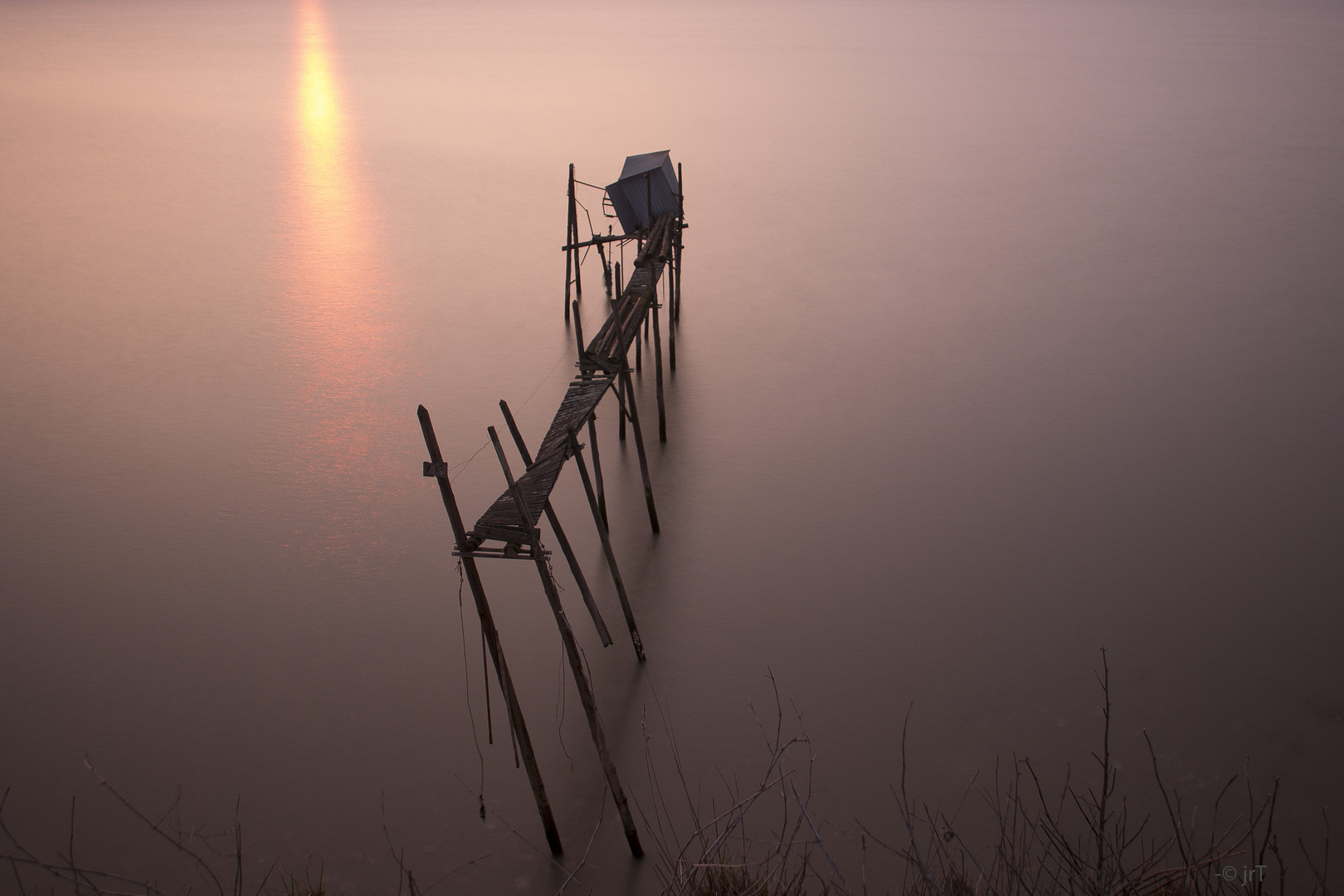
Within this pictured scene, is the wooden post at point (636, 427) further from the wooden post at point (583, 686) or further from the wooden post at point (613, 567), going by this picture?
the wooden post at point (583, 686)

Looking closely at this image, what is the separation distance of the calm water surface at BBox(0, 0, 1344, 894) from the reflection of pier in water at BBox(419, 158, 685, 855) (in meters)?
0.61

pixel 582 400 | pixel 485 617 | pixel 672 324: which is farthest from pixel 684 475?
pixel 485 617

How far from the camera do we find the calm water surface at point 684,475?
6.41 metres

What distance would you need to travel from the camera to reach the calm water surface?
6.41 meters

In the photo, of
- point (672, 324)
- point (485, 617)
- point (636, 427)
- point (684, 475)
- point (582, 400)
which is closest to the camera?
point (485, 617)

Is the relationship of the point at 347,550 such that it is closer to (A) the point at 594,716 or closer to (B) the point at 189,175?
(A) the point at 594,716

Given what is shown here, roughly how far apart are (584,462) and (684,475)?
172 cm

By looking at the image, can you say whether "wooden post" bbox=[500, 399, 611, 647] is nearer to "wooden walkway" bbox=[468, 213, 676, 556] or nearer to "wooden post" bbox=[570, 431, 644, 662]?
"wooden walkway" bbox=[468, 213, 676, 556]

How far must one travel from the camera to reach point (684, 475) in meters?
9.80

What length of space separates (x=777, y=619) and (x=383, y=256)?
35.0 feet

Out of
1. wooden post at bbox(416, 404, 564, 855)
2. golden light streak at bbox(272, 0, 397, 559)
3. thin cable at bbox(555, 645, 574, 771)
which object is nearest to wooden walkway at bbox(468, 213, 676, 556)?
wooden post at bbox(416, 404, 564, 855)

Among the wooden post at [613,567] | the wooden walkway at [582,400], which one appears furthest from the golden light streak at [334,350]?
the wooden post at [613,567]

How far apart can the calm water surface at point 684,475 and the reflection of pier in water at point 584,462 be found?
611 millimetres

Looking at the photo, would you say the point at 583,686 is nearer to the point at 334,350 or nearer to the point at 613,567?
the point at 613,567
